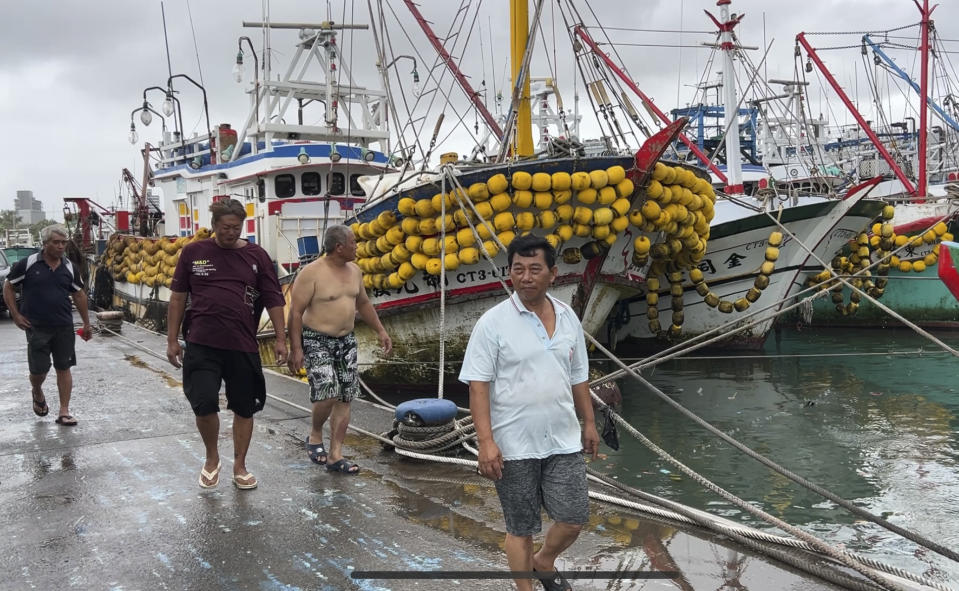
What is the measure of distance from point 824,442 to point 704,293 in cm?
335

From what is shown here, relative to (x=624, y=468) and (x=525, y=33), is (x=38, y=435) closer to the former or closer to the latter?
(x=624, y=468)

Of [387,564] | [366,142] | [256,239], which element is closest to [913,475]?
[387,564]

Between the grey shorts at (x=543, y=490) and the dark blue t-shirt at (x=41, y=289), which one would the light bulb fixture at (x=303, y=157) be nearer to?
the dark blue t-shirt at (x=41, y=289)

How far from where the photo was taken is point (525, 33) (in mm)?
9500

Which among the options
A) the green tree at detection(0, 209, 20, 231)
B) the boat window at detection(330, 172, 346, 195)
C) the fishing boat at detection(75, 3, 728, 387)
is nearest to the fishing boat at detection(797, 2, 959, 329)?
the fishing boat at detection(75, 3, 728, 387)

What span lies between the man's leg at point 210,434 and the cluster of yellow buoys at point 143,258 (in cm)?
1014

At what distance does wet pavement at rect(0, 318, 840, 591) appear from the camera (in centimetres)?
346

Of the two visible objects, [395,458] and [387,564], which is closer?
[387,564]

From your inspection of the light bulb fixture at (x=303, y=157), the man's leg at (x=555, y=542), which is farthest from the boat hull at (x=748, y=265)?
the man's leg at (x=555, y=542)

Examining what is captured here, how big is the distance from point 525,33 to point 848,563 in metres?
7.46

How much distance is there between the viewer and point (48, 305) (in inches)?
242

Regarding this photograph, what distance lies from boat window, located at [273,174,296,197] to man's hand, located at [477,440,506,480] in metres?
11.4

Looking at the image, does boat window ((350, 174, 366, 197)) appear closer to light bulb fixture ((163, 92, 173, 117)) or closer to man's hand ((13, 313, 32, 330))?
light bulb fixture ((163, 92, 173, 117))

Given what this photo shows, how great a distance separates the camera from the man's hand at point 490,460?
9.39ft
